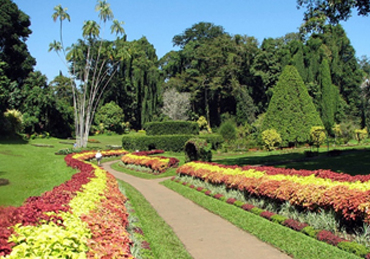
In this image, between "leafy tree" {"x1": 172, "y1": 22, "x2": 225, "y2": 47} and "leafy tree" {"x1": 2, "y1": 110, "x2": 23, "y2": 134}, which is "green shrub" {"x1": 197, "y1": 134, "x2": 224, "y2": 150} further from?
"leafy tree" {"x1": 172, "y1": 22, "x2": 225, "y2": 47}

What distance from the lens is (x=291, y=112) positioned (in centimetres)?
3566

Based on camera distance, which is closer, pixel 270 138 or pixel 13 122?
pixel 270 138

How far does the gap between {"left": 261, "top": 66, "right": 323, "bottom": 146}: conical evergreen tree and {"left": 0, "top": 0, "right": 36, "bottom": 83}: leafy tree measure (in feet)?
113

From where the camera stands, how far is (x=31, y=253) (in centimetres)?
356

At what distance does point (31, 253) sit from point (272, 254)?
4414 millimetres

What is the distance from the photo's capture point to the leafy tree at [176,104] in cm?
5844

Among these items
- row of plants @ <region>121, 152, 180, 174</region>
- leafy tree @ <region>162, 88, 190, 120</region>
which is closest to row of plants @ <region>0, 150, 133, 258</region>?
row of plants @ <region>121, 152, 180, 174</region>

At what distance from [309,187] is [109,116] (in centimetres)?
5163

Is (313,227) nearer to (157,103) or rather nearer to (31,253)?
(31,253)

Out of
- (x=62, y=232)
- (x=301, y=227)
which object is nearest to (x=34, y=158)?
(x=301, y=227)

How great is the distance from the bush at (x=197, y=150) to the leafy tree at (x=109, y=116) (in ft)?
123

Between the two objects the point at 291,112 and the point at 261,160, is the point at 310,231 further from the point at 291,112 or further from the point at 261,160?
the point at 291,112

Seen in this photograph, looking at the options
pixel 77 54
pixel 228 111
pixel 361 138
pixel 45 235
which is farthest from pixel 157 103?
pixel 45 235

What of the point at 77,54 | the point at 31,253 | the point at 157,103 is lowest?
the point at 31,253
